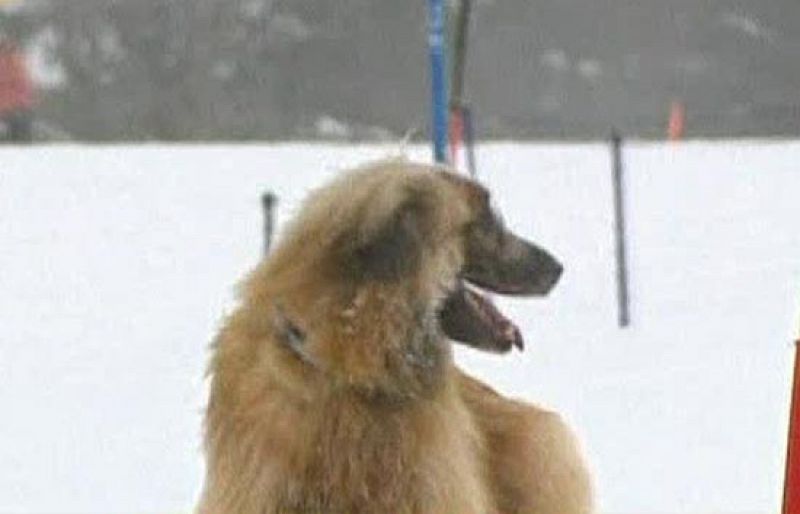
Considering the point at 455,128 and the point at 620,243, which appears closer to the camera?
the point at 455,128

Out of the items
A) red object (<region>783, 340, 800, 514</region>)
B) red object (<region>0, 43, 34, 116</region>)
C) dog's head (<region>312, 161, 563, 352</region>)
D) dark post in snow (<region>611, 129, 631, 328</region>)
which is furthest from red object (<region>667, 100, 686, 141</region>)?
dog's head (<region>312, 161, 563, 352</region>)

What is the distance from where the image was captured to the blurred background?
24078 millimetres

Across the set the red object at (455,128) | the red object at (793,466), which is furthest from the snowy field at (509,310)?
the red object at (793,466)

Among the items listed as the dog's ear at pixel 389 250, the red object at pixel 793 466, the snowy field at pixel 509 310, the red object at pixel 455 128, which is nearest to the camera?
the dog's ear at pixel 389 250

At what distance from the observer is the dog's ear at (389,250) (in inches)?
163

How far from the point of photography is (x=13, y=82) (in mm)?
23047

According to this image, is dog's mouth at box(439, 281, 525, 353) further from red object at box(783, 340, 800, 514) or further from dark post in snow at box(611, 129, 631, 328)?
dark post in snow at box(611, 129, 631, 328)

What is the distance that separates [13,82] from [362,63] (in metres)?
4.04

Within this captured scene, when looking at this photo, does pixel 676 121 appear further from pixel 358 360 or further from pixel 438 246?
pixel 358 360

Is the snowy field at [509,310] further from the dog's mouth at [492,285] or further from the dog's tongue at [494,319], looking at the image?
the dog's tongue at [494,319]

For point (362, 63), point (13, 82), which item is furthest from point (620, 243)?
point (362, 63)

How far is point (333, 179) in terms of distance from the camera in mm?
4352

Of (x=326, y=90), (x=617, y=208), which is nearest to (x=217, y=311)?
(x=617, y=208)

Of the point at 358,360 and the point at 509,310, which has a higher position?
the point at 358,360
